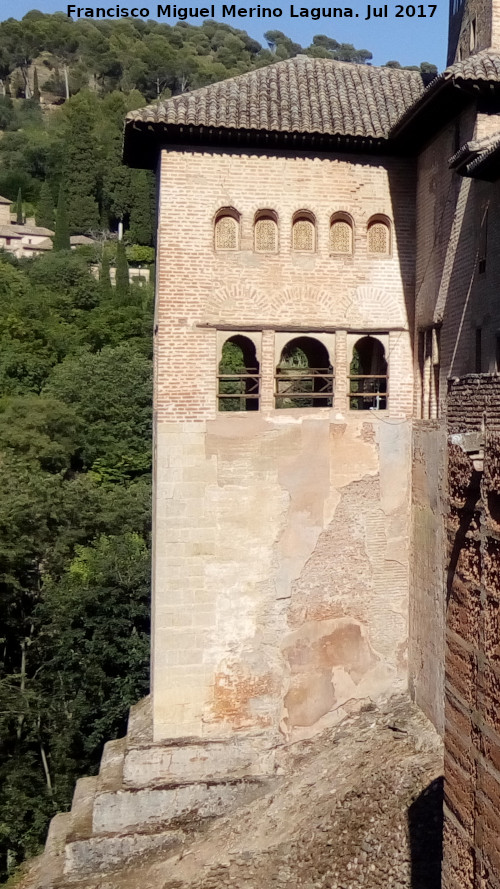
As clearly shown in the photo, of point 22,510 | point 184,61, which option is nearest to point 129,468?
point 22,510

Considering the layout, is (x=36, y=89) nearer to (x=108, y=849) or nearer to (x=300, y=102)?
(x=300, y=102)

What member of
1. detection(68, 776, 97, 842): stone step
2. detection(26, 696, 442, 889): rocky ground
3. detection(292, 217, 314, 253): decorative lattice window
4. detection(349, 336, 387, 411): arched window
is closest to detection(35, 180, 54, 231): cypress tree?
detection(349, 336, 387, 411): arched window

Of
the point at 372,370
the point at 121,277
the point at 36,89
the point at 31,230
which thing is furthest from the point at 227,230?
the point at 36,89

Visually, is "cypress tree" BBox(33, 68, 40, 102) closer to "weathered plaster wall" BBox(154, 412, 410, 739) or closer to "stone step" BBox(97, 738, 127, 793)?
"weathered plaster wall" BBox(154, 412, 410, 739)

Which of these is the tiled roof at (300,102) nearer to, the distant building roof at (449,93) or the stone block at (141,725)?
the distant building roof at (449,93)

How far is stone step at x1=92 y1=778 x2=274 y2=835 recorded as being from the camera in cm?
1166

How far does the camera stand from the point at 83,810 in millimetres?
12312

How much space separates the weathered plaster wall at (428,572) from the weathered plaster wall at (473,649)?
16.8 feet

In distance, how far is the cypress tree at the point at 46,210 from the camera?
198ft

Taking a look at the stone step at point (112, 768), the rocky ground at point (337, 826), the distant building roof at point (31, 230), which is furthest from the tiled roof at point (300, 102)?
the distant building roof at point (31, 230)

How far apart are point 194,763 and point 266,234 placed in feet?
25.5

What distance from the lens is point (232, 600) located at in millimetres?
12281

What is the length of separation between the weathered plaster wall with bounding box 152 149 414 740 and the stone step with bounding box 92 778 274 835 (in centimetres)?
80

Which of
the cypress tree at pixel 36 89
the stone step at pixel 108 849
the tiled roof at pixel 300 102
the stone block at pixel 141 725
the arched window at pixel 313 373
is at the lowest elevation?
the stone step at pixel 108 849
